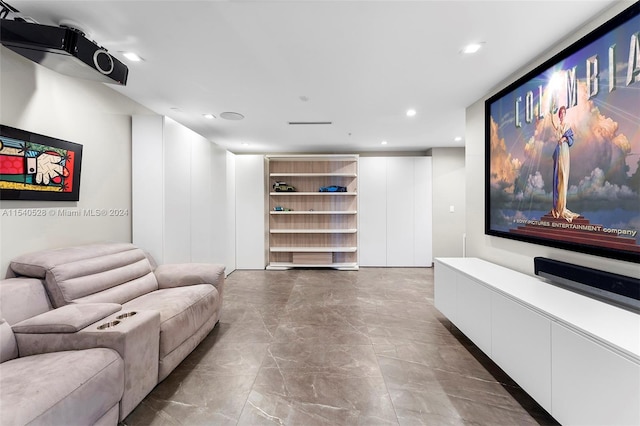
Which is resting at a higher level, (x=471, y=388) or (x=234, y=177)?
(x=234, y=177)

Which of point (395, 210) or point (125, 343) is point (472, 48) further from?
point (395, 210)

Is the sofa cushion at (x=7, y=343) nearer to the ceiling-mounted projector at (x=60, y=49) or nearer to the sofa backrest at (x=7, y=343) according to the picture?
the sofa backrest at (x=7, y=343)

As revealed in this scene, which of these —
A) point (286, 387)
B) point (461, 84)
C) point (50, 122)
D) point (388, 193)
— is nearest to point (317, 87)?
point (461, 84)

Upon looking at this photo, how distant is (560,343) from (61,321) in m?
2.89

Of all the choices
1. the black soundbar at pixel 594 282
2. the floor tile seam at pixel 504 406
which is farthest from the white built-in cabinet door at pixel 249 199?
the black soundbar at pixel 594 282

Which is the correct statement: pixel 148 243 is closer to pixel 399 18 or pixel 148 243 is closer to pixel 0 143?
pixel 0 143

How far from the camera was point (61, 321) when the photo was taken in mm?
1531

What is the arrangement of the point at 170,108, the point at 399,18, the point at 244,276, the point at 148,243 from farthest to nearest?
the point at 244,276 < the point at 170,108 < the point at 148,243 < the point at 399,18

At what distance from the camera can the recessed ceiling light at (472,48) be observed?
6.47 feet

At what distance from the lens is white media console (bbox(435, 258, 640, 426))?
3.68 feet

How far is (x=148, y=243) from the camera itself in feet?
9.55

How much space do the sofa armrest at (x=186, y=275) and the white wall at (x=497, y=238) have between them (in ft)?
9.84

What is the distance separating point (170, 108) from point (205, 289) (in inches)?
94.1

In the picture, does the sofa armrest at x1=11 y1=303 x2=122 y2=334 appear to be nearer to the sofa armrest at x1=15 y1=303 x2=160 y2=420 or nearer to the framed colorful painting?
the sofa armrest at x1=15 y1=303 x2=160 y2=420
